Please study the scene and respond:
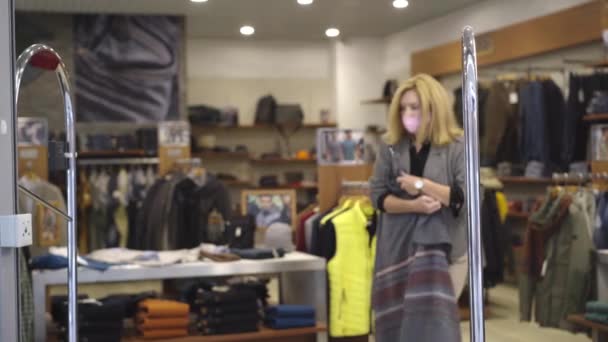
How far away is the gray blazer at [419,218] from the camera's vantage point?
3281 mm

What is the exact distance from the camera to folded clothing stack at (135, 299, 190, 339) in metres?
3.99

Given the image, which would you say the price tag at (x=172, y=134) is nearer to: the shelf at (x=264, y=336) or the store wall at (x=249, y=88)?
the store wall at (x=249, y=88)

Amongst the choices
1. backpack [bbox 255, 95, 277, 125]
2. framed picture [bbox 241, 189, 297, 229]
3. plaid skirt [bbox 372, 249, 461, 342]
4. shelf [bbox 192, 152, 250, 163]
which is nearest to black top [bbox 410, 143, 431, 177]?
plaid skirt [bbox 372, 249, 461, 342]

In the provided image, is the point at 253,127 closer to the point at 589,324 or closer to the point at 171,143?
the point at 171,143

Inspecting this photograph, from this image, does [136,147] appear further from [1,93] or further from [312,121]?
[1,93]

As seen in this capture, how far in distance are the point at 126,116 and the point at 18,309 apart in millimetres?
5302

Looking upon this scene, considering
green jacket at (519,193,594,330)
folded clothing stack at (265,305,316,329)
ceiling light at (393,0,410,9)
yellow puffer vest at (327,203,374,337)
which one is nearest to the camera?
ceiling light at (393,0,410,9)

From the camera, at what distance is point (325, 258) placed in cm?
435

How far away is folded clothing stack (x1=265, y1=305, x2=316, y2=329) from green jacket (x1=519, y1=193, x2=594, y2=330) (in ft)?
4.53

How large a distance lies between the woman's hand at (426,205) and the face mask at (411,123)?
280 mm

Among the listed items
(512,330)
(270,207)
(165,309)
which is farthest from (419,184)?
(512,330)

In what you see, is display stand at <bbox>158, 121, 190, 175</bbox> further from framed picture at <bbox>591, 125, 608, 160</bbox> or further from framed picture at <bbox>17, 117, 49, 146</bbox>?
framed picture at <bbox>591, 125, 608, 160</bbox>

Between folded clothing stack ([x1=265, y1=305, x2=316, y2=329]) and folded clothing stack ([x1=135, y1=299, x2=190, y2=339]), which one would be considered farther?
folded clothing stack ([x1=265, y1=305, x2=316, y2=329])

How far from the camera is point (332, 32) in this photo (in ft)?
13.6
